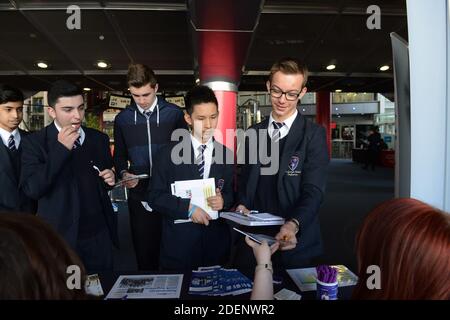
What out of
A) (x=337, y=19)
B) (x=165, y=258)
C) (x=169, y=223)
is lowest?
(x=165, y=258)

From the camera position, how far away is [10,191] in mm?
2275

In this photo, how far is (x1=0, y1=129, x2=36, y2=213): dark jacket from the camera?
7.39 feet

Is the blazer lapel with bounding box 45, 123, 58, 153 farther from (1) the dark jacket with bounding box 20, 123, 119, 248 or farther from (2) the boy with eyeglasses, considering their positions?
(2) the boy with eyeglasses

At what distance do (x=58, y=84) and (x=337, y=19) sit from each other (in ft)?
16.1

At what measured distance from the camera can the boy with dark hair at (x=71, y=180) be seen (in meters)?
1.90

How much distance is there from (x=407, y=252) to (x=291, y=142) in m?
1.14

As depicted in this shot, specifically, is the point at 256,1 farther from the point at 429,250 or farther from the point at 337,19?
the point at 429,250

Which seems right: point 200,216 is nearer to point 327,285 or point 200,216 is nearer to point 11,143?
point 327,285

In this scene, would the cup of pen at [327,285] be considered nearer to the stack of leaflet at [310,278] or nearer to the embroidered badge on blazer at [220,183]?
the stack of leaflet at [310,278]

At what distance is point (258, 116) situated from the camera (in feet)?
37.9

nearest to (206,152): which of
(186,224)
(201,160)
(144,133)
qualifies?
(201,160)

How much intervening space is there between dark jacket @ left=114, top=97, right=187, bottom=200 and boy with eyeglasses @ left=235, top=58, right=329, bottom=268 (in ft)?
2.85
